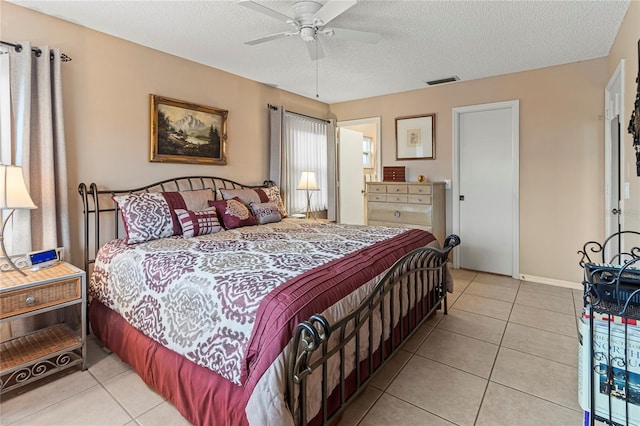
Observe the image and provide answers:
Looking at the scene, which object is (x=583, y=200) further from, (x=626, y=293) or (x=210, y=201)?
(x=210, y=201)

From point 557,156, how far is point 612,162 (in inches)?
22.0

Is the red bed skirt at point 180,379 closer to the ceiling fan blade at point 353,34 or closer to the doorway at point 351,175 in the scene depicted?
the ceiling fan blade at point 353,34

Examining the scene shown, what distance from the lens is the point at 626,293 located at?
1215 mm

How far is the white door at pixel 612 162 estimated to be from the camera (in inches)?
119

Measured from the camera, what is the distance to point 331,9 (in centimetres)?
218

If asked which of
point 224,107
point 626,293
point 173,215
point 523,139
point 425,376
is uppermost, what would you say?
A: point 224,107

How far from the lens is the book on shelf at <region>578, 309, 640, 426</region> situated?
111 centimetres

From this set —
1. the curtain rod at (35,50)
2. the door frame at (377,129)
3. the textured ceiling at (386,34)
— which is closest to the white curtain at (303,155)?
the door frame at (377,129)

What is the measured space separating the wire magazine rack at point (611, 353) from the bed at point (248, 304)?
850 millimetres

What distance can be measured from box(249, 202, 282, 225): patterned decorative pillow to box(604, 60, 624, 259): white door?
3.18m

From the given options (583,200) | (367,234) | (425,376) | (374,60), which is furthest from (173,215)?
(583,200)

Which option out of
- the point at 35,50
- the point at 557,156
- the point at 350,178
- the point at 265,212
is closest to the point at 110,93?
the point at 35,50

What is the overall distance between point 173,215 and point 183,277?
47.2 inches

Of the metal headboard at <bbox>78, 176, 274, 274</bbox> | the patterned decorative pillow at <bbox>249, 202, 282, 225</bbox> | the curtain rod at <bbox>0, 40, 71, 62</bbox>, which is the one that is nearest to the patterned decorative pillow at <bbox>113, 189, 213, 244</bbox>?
the metal headboard at <bbox>78, 176, 274, 274</bbox>
